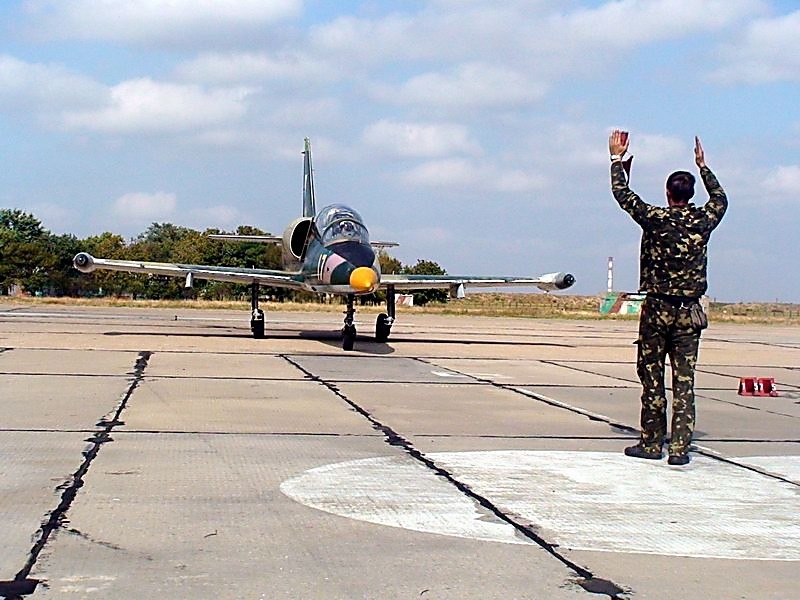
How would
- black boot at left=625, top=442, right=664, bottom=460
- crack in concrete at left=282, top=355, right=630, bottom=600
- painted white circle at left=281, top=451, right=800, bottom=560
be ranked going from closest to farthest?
crack in concrete at left=282, top=355, right=630, bottom=600, painted white circle at left=281, top=451, right=800, bottom=560, black boot at left=625, top=442, right=664, bottom=460

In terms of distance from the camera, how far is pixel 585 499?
599 centimetres

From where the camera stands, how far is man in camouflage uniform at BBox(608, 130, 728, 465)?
7.38 meters

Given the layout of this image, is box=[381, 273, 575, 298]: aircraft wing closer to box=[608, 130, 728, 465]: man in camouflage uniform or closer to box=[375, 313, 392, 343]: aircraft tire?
box=[375, 313, 392, 343]: aircraft tire

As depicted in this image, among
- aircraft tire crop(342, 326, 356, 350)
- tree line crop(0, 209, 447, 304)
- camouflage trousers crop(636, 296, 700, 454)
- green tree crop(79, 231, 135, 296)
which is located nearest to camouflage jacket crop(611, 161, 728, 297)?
camouflage trousers crop(636, 296, 700, 454)

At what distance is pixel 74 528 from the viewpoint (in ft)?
16.0

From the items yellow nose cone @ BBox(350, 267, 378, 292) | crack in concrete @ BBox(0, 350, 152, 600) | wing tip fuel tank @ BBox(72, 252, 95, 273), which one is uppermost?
wing tip fuel tank @ BBox(72, 252, 95, 273)

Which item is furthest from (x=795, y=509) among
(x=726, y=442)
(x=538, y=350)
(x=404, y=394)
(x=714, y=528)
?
(x=538, y=350)

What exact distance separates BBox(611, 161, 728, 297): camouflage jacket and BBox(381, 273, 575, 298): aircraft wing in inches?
651

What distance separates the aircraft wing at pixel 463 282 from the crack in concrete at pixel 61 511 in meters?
14.8

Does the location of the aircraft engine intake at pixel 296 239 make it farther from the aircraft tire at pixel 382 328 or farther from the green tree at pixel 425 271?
the green tree at pixel 425 271

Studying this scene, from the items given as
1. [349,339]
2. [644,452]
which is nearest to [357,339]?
[349,339]

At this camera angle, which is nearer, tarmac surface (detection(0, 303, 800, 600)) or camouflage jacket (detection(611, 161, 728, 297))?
tarmac surface (detection(0, 303, 800, 600))

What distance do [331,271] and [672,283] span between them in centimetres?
1340

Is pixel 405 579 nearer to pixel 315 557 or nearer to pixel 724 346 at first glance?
pixel 315 557
